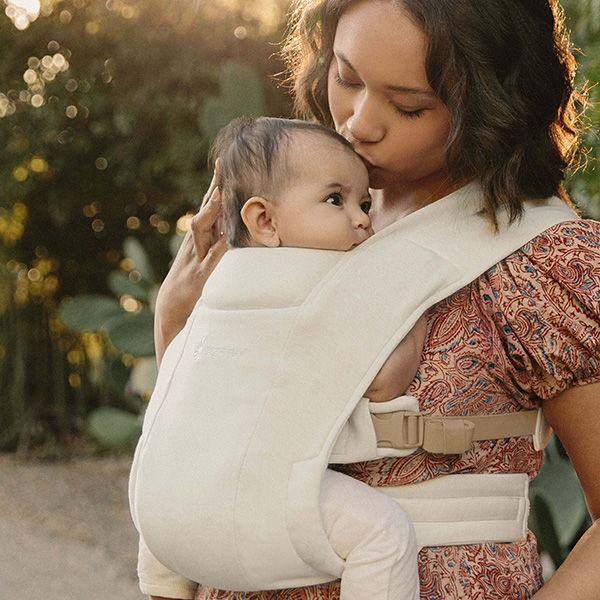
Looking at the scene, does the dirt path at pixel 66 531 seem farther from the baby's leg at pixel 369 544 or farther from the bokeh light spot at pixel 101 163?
the baby's leg at pixel 369 544

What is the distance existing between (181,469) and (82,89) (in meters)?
7.06

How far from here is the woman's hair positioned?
1.37m

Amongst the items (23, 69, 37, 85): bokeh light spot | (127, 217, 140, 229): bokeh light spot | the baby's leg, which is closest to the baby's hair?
the baby's leg

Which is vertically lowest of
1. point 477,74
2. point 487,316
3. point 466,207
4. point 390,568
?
point 390,568

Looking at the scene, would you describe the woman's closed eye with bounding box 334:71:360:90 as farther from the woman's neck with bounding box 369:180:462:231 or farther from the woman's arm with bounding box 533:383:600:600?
the woman's arm with bounding box 533:383:600:600

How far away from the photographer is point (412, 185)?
5.50 ft

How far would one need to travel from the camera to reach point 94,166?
816 cm

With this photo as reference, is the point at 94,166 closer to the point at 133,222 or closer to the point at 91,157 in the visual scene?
the point at 91,157

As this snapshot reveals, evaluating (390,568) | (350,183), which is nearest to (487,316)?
(350,183)

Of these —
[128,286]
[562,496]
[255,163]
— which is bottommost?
[128,286]

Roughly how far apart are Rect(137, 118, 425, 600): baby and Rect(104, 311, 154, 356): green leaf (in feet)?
10.6

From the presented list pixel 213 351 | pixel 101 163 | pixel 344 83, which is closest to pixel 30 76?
pixel 101 163

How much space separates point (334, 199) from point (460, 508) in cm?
55

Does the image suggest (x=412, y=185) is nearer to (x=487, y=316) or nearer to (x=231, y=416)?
(x=487, y=316)
